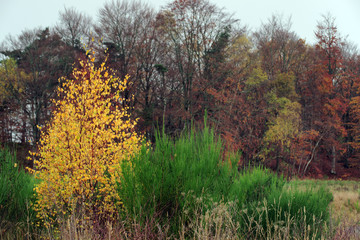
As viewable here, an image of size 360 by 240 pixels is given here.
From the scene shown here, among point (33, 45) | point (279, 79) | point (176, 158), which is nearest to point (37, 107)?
point (33, 45)

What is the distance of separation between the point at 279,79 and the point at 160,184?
23.6m

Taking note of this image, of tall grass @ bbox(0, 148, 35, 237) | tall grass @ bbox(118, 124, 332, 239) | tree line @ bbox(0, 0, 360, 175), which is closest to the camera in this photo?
tall grass @ bbox(118, 124, 332, 239)

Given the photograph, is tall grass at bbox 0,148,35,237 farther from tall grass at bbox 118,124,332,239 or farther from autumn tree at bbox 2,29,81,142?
autumn tree at bbox 2,29,81,142

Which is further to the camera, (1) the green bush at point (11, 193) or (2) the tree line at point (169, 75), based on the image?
(2) the tree line at point (169, 75)

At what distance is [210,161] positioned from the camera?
5410 mm

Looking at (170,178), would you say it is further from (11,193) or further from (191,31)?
(191,31)

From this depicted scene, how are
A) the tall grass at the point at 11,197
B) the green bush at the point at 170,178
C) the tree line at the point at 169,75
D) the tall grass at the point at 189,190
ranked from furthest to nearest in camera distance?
1. the tree line at the point at 169,75
2. the tall grass at the point at 11,197
3. the green bush at the point at 170,178
4. the tall grass at the point at 189,190

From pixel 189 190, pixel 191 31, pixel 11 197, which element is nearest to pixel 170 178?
pixel 189 190

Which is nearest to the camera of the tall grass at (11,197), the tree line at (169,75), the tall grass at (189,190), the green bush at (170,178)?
the tall grass at (189,190)

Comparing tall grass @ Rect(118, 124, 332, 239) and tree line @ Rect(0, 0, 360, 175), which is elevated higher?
tree line @ Rect(0, 0, 360, 175)

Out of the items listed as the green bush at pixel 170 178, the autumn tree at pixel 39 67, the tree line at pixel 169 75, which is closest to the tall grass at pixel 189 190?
the green bush at pixel 170 178

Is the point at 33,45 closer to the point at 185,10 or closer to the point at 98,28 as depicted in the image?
the point at 98,28

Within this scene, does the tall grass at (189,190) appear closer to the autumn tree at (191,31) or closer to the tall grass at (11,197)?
the tall grass at (11,197)

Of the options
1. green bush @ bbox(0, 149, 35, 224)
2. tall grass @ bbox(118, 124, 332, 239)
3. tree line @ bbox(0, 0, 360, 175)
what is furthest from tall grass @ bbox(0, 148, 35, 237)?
tree line @ bbox(0, 0, 360, 175)
